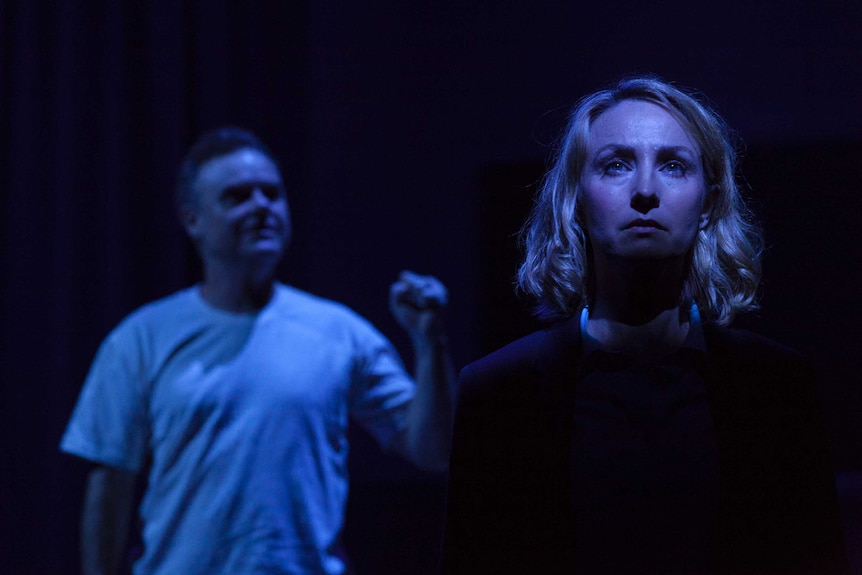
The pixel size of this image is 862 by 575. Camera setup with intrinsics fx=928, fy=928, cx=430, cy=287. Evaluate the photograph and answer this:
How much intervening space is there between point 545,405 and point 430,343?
0.74 m

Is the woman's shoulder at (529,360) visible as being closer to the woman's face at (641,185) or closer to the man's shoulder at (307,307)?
the woman's face at (641,185)

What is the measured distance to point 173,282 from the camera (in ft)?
8.49

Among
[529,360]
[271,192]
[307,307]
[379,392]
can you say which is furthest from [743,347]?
[271,192]

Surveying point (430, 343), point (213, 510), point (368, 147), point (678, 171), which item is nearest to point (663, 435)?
point (678, 171)

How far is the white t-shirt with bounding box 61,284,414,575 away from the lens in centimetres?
181

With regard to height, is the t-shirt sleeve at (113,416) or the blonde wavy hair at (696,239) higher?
the blonde wavy hair at (696,239)

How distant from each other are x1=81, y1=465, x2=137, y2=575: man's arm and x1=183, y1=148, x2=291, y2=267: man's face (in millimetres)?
509

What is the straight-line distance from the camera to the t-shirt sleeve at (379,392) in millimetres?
1979

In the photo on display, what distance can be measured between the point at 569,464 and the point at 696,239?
1.06 ft

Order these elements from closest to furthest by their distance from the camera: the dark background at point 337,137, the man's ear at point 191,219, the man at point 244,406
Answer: the man at point 244,406 < the man's ear at point 191,219 < the dark background at point 337,137

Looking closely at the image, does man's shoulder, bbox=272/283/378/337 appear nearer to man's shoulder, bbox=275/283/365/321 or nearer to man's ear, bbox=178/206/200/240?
man's shoulder, bbox=275/283/365/321

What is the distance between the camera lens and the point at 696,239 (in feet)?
3.70

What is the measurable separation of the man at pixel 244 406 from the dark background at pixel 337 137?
15.6 inches

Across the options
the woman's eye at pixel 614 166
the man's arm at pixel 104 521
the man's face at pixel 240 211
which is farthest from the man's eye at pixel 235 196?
the woman's eye at pixel 614 166
